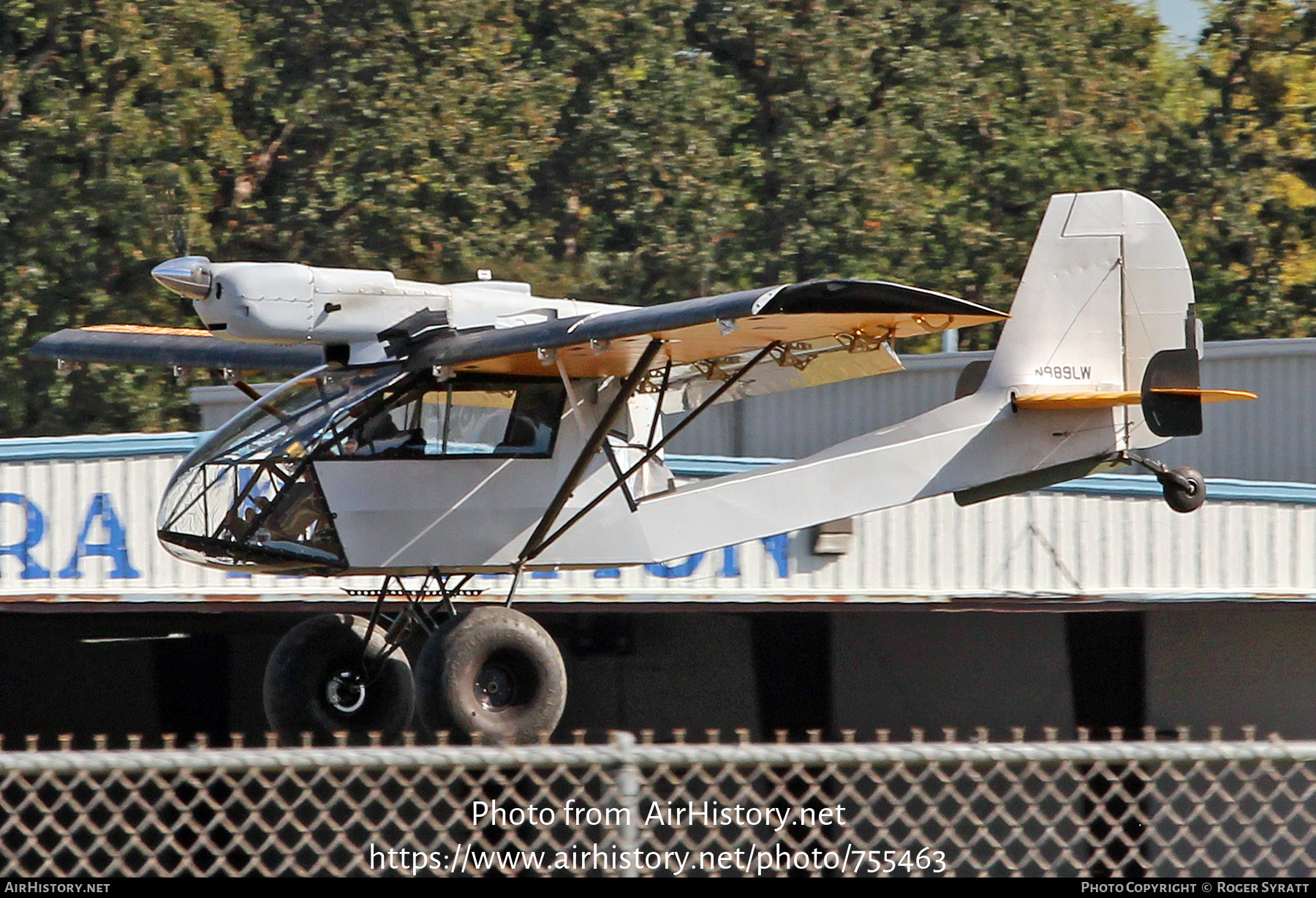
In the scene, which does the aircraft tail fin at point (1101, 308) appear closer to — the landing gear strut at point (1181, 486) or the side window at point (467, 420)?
the landing gear strut at point (1181, 486)

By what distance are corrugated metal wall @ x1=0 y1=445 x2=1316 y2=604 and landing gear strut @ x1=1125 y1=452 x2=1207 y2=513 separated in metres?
4.10

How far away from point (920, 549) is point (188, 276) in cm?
842

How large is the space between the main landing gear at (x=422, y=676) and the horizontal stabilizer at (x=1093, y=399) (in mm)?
3978

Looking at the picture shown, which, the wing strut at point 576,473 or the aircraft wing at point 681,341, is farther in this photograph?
the wing strut at point 576,473

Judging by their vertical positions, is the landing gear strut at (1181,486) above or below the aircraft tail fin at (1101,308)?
below

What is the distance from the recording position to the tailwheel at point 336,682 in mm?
9180

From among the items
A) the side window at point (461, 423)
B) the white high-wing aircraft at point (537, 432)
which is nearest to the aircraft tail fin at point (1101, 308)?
the white high-wing aircraft at point (537, 432)

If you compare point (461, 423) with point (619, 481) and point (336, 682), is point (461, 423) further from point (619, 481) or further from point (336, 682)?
point (336, 682)

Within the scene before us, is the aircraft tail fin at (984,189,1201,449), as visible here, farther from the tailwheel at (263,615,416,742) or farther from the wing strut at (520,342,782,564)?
the tailwheel at (263,615,416,742)

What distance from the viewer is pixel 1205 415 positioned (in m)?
18.1

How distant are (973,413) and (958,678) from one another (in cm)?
191

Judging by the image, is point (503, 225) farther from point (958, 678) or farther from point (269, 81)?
point (958, 678)

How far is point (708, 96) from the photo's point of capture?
88.9ft
